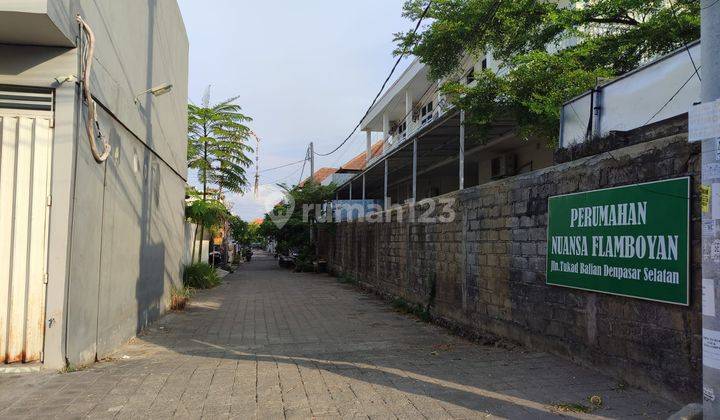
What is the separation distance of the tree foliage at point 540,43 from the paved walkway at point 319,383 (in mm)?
4264

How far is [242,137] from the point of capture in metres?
23.9

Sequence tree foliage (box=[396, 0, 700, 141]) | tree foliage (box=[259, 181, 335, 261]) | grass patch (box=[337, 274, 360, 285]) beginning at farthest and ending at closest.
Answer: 1. tree foliage (box=[259, 181, 335, 261])
2. grass patch (box=[337, 274, 360, 285])
3. tree foliage (box=[396, 0, 700, 141])

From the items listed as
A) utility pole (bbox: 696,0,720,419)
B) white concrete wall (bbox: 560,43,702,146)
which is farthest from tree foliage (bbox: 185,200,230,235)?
utility pole (bbox: 696,0,720,419)

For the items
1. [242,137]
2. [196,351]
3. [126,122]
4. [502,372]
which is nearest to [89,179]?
[126,122]

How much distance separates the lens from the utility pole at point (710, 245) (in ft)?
11.1

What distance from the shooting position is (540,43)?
33.2 feet

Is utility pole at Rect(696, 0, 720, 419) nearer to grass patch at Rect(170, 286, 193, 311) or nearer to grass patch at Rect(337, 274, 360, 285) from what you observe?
grass patch at Rect(170, 286, 193, 311)

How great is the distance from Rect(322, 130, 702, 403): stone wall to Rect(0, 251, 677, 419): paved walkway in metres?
0.28

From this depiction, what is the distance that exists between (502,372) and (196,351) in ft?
13.5

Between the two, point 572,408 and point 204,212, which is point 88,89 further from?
point 204,212

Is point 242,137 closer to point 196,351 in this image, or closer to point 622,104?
point 196,351

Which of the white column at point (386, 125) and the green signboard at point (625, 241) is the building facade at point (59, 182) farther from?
the white column at point (386, 125)

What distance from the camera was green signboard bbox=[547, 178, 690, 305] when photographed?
4527mm

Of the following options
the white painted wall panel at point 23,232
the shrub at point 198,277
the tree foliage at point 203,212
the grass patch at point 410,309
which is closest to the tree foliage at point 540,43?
the grass patch at point 410,309
